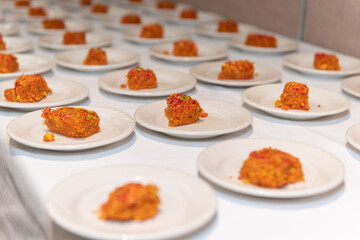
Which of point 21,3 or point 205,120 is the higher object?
point 21,3

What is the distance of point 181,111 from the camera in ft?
4.41

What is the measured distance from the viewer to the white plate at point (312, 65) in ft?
6.31

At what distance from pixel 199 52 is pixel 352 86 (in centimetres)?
89

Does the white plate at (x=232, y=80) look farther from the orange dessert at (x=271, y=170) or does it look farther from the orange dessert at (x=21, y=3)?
the orange dessert at (x=21, y=3)

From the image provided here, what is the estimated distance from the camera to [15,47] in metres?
2.39

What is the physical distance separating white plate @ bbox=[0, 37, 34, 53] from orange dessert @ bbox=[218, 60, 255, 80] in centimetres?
103

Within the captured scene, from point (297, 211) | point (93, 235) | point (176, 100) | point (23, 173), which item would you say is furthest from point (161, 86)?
point (93, 235)

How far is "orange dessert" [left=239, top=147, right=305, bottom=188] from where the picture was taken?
1.00 meters

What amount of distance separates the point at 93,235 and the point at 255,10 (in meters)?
2.66

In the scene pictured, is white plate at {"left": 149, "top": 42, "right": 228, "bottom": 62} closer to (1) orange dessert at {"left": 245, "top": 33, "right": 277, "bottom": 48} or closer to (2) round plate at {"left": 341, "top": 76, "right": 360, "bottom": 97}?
(1) orange dessert at {"left": 245, "top": 33, "right": 277, "bottom": 48}

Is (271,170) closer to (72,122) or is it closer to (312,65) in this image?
(72,122)

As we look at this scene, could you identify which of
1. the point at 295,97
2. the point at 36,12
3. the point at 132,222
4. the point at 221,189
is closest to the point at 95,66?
the point at 295,97

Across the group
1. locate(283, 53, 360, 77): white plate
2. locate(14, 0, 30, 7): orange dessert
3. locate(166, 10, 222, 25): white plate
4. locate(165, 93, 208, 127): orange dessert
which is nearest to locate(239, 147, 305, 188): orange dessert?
locate(165, 93, 208, 127): orange dessert

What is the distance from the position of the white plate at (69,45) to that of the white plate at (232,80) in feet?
2.33
